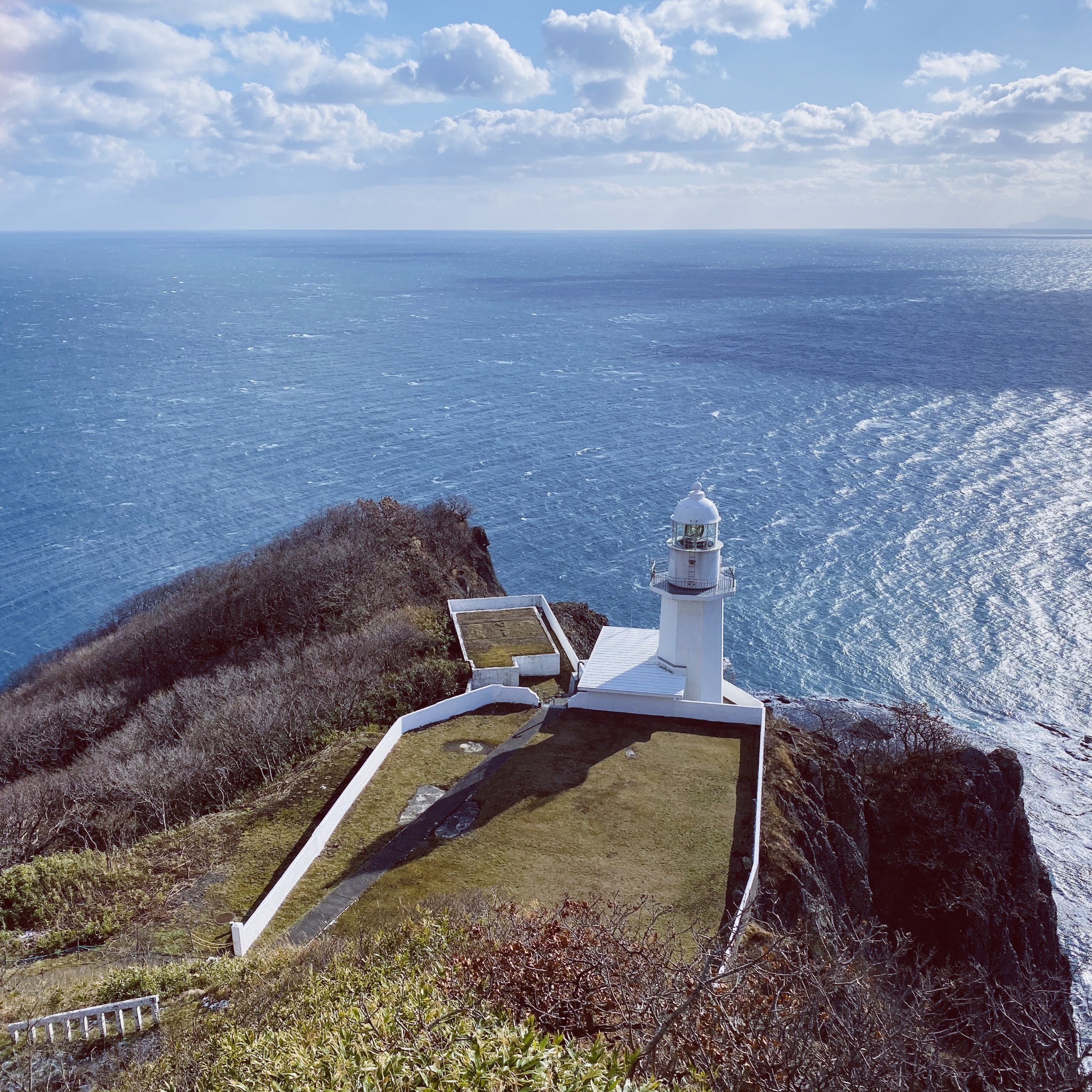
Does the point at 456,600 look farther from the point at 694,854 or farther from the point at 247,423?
the point at 247,423

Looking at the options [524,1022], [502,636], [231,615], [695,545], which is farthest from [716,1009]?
[231,615]

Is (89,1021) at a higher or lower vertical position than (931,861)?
higher

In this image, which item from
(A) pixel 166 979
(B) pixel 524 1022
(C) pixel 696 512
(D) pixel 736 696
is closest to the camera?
(B) pixel 524 1022

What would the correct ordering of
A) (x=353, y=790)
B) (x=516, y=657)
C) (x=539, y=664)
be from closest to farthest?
1. (x=353, y=790)
2. (x=539, y=664)
3. (x=516, y=657)

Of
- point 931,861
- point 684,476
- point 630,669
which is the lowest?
point 931,861

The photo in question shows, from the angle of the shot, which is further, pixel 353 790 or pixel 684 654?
pixel 684 654

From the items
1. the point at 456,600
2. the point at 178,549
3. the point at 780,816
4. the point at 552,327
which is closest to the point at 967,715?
the point at 780,816

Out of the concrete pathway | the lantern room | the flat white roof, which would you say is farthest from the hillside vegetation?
the lantern room

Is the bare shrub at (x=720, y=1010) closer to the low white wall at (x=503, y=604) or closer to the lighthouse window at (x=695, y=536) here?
the lighthouse window at (x=695, y=536)

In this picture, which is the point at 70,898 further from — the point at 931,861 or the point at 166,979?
the point at 931,861
